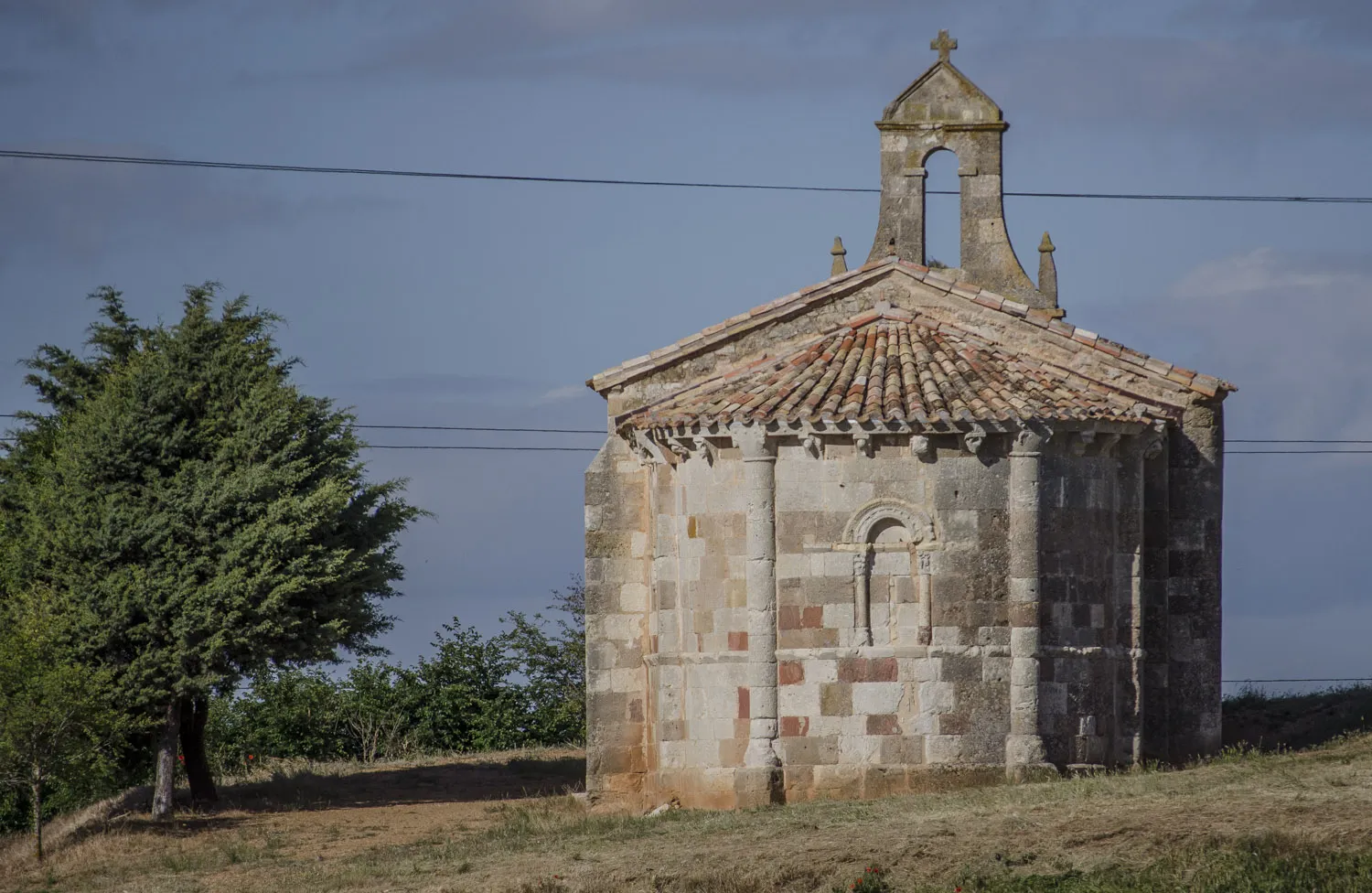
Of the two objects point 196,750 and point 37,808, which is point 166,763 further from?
point 37,808

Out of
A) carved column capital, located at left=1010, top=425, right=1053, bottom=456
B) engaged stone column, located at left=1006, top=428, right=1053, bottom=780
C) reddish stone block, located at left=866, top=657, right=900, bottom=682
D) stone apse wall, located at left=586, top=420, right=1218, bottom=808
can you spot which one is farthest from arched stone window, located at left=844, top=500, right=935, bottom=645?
carved column capital, located at left=1010, top=425, right=1053, bottom=456

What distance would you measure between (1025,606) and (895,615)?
1.50 metres

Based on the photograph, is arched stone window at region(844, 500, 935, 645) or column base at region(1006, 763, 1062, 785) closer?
column base at region(1006, 763, 1062, 785)

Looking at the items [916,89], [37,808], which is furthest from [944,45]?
[37,808]

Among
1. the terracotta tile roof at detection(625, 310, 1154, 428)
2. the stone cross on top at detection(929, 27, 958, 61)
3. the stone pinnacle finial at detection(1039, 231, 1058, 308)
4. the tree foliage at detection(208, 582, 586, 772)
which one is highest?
the stone cross on top at detection(929, 27, 958, 61)

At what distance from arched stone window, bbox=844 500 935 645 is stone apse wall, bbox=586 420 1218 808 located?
0.02m

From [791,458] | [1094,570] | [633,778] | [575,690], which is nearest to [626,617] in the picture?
[633,778]

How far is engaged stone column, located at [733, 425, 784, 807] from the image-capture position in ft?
70.0

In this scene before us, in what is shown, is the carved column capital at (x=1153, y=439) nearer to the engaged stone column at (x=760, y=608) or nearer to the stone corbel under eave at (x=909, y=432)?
the stone corbel under eave at (x=909, y=432)

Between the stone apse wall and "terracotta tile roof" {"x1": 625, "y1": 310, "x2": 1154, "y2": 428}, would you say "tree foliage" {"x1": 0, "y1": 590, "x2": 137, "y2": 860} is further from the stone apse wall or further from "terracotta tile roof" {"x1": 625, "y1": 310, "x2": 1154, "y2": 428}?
"terracotta tile roof" {"x1": 625, "y1": 310, "x2": 1154, "y2": 428}

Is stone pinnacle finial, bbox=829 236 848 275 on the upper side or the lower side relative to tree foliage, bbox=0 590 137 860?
upper

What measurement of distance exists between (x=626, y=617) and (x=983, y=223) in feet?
24.9

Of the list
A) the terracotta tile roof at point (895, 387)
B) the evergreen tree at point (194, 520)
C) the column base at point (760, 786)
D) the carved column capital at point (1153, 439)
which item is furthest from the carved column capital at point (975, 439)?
the evergreen tree at point (194, 520)

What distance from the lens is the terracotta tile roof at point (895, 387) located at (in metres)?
21.1
